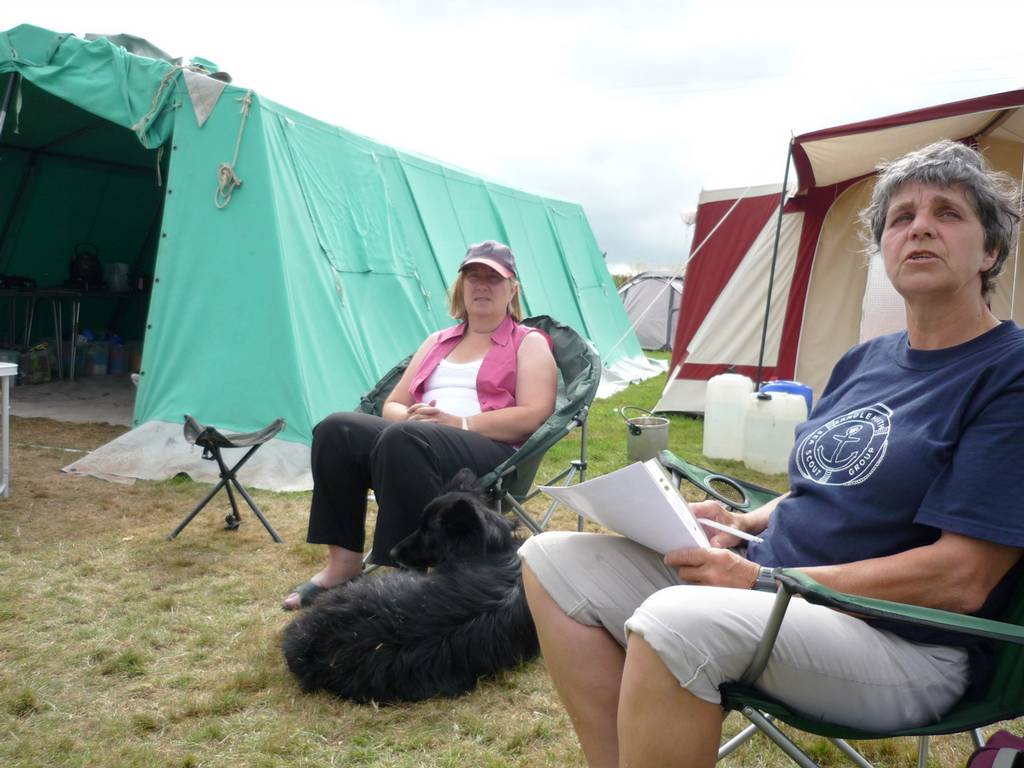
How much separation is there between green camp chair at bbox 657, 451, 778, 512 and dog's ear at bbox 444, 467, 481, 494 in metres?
0.57

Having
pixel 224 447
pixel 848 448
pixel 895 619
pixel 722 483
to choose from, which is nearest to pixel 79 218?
pixel 224 447

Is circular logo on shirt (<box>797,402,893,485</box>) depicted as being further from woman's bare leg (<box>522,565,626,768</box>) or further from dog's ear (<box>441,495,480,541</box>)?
dog's ear (<box>441,495,480,541</box>)

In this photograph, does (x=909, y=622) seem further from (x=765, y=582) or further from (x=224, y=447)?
(x=224, y=447)

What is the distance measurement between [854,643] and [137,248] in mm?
7621

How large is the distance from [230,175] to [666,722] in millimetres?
A: 3629

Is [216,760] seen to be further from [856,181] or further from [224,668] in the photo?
[856,181]

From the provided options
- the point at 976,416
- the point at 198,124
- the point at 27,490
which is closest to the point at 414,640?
the point at 976,416

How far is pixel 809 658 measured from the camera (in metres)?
1.03

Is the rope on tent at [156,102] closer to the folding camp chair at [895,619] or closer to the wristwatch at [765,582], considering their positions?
the wristwatch at [765,582]

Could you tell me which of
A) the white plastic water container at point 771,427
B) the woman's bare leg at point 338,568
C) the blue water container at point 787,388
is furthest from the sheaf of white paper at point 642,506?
the blue water container at point 787,388

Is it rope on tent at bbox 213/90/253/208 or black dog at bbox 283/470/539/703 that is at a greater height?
rope on tent at bbox 213/90/253/208

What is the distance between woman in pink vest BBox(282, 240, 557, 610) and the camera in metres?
2.17

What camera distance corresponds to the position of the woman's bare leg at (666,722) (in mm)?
1008

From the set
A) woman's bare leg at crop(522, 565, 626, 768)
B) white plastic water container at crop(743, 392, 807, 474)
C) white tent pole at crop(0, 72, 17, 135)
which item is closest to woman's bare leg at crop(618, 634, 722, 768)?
woman's bare leg at crop(522, 565, 626, 768)
